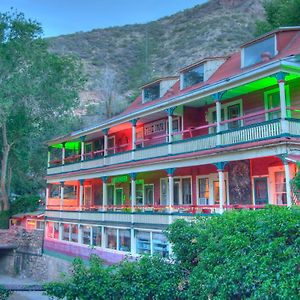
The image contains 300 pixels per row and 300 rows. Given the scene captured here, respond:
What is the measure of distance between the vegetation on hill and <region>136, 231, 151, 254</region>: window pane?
10.9 m

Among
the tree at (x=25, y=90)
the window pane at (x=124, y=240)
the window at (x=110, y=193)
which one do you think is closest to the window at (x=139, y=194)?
the window at (x=110, y=193)

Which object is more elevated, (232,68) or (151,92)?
(151,92)

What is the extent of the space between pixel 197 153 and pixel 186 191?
520 centimetres

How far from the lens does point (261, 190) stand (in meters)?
19.2

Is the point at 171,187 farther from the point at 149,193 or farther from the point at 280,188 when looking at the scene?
the point at 149,193

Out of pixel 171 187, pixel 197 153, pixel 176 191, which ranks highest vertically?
pixel 197 153

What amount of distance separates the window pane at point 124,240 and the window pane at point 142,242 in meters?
1.02

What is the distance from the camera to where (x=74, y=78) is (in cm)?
4425

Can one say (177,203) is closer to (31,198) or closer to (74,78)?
(31,198)

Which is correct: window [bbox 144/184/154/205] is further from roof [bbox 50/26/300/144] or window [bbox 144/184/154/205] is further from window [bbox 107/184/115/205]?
roof [bbox 50/26/300/144]

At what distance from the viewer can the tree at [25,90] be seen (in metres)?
38.0

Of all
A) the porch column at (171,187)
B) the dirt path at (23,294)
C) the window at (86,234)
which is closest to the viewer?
the porch column at (171,187)

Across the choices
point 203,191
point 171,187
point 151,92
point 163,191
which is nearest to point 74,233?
point 163,191

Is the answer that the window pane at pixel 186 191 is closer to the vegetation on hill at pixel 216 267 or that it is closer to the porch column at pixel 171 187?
the porch column at pixel 171 187
